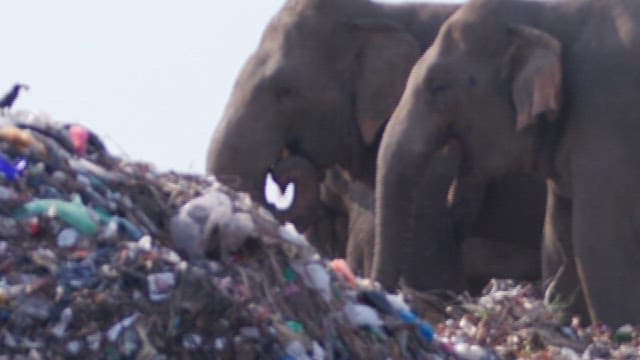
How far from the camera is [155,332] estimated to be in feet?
20.1

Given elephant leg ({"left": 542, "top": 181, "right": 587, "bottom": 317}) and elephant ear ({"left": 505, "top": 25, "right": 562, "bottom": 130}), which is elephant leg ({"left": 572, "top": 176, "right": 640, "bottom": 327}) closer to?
elephant leg ({"left": 542, "top": 181, "right": 587, "bottom": 317})

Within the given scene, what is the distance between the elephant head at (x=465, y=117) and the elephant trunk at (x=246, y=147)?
96 centimetres

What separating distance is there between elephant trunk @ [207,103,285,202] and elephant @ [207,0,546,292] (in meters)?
0.01

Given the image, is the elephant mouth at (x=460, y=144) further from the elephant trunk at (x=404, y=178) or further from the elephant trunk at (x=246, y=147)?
the elephant trunk at (x=246, y=147)

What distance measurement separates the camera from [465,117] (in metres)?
13.7

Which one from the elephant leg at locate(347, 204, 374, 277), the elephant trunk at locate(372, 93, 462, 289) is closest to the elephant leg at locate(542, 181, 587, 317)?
the elephant trunk at locate(372, 93, 462, 289)

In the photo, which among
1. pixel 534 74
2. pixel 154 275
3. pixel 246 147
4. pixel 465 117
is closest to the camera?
pixel 154 275

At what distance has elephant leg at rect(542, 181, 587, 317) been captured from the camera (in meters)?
13.5

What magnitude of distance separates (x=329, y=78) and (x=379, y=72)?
1.09 feet

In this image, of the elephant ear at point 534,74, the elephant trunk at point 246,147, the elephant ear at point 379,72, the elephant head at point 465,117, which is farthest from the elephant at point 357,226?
the elephant ear at point 534,74

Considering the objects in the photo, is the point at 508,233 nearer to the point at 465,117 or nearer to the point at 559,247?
the point at 559,247

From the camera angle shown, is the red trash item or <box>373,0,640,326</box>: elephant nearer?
the red trash item

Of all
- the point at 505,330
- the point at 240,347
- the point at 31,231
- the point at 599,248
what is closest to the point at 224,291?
the point at 240,347

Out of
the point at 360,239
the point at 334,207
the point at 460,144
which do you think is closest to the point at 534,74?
the point at 460,144
